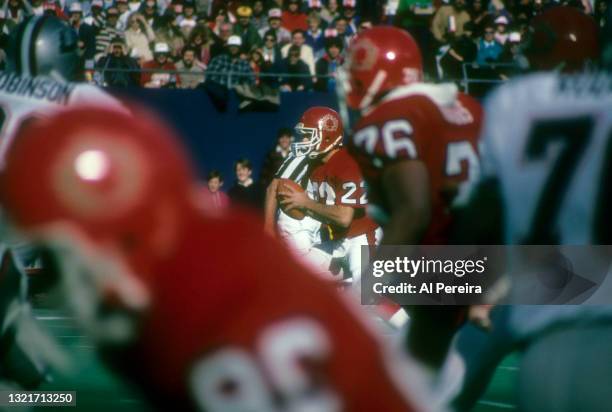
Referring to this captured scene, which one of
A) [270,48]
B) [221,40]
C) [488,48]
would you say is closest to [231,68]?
[221,40]

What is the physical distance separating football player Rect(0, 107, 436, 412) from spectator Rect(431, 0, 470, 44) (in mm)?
8347

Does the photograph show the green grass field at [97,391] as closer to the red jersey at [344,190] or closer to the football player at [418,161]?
the football player at [418,161]

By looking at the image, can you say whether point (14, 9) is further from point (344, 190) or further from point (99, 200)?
point (99, 200)

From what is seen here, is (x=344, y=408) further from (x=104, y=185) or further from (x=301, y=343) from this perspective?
(x=104, y=185)

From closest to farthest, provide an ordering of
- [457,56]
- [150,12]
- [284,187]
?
1. [284,187]
2. [457,56]
3. [150,12]

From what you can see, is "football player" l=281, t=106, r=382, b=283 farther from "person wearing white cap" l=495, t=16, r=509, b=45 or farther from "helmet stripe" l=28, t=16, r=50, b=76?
"person wearing white cap" l=495, t=16, r=509, b=45

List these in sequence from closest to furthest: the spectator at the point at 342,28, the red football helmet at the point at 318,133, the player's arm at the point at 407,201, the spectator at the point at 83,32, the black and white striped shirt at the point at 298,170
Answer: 1. the player's arm at the point at 407,201
2. the red football helmet at the point at 318,133
3. the black and white striped shirt at the point at 298,170
4. the spectator at the point at 83,32
5. the spectator at the point at 342,28

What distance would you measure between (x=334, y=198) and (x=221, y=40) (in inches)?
142

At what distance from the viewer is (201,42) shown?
977 cm

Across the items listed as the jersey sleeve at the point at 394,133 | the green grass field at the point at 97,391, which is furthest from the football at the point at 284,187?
the jersey sleeve at the point at 394,133

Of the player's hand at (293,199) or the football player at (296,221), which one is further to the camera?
the football player at (296,221)

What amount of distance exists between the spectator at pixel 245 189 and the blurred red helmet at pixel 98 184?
6588 mm

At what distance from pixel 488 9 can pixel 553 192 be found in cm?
830

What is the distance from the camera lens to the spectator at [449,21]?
31.5 feet
